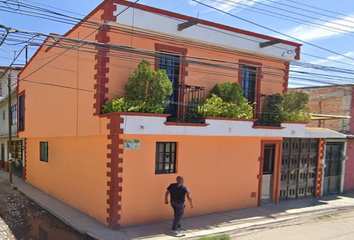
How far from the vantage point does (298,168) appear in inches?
439

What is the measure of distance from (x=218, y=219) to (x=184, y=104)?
11.4ft

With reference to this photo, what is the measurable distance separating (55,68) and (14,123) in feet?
27.6

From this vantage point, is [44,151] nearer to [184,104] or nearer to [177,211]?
[184,104]

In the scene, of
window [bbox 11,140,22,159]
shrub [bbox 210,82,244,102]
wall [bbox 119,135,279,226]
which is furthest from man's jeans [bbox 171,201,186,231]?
window [bbox 11,140,22,159]

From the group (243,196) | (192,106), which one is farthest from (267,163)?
(192,106)

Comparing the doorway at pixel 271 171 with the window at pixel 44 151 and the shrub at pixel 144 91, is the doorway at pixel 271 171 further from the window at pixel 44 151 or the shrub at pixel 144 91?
the window at pixel 44 151

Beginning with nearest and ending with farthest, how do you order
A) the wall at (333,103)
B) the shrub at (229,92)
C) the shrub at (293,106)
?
the shrub at (229,92) → the shrub at (293,106) → the wall at (333,103)

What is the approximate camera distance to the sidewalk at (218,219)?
691 centimetres

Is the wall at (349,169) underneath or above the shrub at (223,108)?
underneath

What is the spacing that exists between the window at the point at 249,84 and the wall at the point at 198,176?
1.55m

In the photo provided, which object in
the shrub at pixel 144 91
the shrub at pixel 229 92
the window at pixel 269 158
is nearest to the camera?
the shrub at pixel 144 91

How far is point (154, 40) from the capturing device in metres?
8.12

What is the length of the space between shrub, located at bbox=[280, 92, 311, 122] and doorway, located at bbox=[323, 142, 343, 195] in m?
3.55

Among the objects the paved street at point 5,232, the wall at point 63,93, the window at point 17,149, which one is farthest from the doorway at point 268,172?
the window at point 17,149
